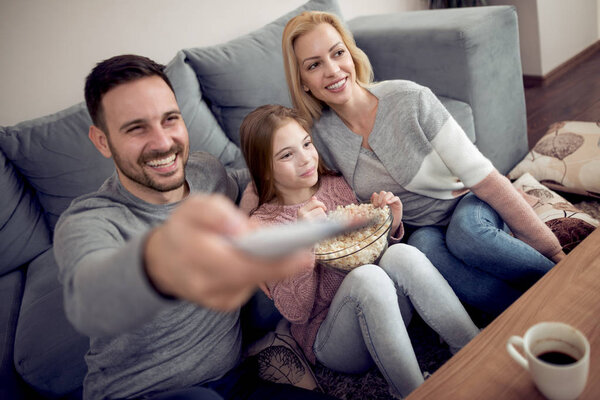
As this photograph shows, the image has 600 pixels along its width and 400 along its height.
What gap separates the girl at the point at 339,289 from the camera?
3.57 feet

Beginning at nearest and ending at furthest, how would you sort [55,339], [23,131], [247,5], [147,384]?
[147,384], [55,339], [23,131], [247,5]

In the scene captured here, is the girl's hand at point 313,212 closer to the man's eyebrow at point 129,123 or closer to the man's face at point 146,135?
the man's face at point 146,135

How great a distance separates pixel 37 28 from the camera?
1.78m

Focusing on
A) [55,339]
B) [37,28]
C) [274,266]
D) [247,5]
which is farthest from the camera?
[247,5]

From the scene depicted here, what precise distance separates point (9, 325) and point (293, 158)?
106 cm

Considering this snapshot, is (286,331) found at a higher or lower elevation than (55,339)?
lower

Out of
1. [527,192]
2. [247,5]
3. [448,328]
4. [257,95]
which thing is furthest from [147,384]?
[247,5]

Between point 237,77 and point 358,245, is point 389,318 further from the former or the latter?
point 237,77

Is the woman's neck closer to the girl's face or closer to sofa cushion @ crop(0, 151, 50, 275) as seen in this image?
the girl's face

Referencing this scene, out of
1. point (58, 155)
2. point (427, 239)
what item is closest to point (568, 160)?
point (427, 239)

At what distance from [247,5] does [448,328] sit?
188 centimetres

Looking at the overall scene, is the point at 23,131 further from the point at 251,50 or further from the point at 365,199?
the point at 365,199

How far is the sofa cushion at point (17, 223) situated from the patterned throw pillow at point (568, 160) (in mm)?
2004

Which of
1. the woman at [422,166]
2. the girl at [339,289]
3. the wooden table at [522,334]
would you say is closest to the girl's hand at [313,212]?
the girl at [339,289]
